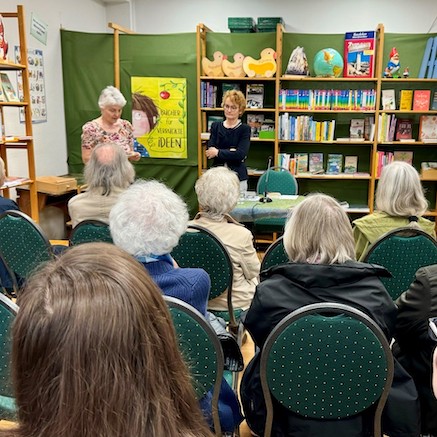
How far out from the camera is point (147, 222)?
1839 mm

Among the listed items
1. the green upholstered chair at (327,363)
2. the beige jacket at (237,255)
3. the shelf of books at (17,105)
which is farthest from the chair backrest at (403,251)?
the shelf of books at (17,105)

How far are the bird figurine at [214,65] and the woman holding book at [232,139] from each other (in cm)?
109

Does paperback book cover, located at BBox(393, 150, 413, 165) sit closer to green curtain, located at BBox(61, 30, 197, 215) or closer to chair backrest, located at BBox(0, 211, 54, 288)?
green curtain, located at BBox(61, 30, 197, 215)

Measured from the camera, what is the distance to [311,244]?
5.98 feet

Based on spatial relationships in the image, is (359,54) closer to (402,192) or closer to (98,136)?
(98,136)

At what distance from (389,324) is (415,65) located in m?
4.83

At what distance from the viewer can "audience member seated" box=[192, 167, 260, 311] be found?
8.43ft

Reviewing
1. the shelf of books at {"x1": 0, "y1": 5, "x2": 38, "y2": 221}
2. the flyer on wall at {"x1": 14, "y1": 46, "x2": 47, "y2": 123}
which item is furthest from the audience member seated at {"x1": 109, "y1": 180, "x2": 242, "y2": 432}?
the flyer on wall at {"x1": 14, "y1": 46, "x2": 47, "y2": 123}

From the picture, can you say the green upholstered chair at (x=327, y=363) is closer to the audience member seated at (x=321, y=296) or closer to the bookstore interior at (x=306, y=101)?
the audience member seated at (x=321, y=296)

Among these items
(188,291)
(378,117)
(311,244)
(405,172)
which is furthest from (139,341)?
(378,117)

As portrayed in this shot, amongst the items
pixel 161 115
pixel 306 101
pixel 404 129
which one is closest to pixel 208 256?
pixel 306 101

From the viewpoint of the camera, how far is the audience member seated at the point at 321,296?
1.61 metres

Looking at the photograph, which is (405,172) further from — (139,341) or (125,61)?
(125,61)

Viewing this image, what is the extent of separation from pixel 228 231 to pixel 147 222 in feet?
2.63
